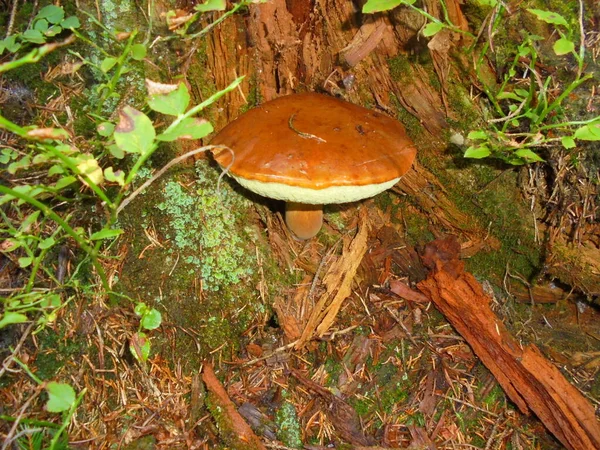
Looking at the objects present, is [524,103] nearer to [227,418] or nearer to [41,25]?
[227,418]

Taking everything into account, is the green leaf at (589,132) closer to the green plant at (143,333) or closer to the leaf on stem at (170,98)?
the leaf on stem at (170,98)

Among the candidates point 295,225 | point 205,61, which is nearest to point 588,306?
point 295,225

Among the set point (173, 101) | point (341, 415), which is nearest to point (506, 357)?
point (341, 415)

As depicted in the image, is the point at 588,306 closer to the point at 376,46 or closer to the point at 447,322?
the point at 447,322

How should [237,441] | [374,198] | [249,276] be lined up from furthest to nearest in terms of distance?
[374,198] → [249,276] → [237,441]

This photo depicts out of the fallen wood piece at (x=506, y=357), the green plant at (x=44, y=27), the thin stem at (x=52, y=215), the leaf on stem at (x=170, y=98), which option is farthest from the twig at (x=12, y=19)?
the fallen wood piece at (x=506, y=357)
